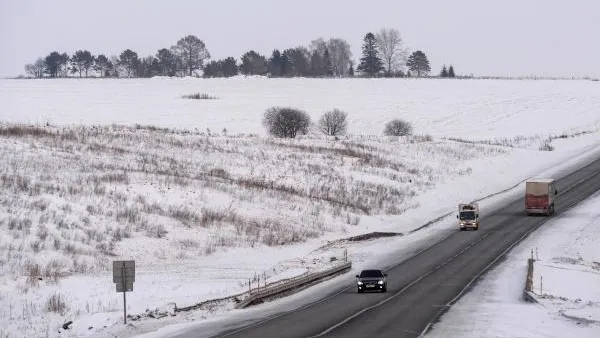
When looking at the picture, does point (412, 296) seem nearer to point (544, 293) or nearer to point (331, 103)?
point (544, 293)

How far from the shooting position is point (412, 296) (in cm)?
3759

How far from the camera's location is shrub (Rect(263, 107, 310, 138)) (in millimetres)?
111000

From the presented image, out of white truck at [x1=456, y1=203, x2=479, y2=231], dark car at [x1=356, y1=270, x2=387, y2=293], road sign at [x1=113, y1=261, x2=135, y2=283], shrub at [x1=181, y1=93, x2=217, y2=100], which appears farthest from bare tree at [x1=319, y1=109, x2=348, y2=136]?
road sign at [x1=113, y1=261, x2=135, y2=283]

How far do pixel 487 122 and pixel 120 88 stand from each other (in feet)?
236

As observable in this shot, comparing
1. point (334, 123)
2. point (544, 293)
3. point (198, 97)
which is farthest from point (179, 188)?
point (198, 97)

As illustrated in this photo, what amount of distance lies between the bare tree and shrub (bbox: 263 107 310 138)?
4605 millimetres

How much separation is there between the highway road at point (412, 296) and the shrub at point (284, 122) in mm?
47665

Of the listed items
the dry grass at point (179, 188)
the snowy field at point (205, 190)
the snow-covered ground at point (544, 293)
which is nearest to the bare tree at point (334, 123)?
the snowy field at point (205, 190)

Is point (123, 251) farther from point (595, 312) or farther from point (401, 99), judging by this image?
point (401, 99)

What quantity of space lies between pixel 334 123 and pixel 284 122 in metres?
9.26

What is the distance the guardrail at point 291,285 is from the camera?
3500cm

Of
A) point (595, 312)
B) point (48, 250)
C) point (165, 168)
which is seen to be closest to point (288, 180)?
point (165, 168)

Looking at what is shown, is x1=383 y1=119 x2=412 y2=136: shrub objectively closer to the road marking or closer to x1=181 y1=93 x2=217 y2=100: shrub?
x1=181 y1=93 x2=217 y2=100: shrub

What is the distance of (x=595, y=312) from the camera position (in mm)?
31953
